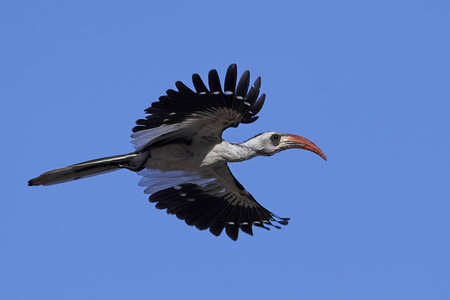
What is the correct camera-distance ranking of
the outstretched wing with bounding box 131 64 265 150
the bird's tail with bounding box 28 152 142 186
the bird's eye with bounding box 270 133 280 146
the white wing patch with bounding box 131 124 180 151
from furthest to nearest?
the bird's eye with bounding box 270 133 280 146 → the bird's tail with bounding box 28 152 142 186 → the white wing patch with bounding box 131 124 180 151 → the outstretched wing with bounding box 131 64 265 150

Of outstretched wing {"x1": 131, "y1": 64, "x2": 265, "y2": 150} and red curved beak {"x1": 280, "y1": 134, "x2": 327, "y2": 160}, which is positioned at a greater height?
red curved beak {"x1": 280, "y1": 134, "x2": 327, "y2": 160}

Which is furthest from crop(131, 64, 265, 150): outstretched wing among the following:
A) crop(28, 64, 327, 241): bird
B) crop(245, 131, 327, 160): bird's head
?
crop(245, 131, 327, 160): bird's head

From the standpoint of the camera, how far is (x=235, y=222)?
1559cm

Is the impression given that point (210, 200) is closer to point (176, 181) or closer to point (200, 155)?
point (176, 181)

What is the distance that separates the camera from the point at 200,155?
1420 centimetres

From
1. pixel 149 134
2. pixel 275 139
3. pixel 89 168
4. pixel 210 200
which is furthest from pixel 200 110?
pixel 210 200

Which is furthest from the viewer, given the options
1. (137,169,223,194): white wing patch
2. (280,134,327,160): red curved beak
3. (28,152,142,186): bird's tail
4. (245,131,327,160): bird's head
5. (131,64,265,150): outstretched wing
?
(137,169,223,194): white wing patch

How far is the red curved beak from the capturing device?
1473 centimetres

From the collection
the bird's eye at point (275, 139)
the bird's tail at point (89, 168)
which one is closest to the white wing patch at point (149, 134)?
the bird's tail at point (89, 168)

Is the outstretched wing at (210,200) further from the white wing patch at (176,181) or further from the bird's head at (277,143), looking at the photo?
the bird's head at (277,143)

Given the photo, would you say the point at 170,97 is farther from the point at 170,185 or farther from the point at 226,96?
the point at 170,185

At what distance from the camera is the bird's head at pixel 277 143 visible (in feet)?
47.3

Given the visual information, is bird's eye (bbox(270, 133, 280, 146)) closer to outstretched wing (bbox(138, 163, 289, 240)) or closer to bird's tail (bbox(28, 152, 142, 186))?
outstretched wing (bbox(138, 163, 289, 240))

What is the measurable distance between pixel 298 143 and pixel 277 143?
0.44 metres
